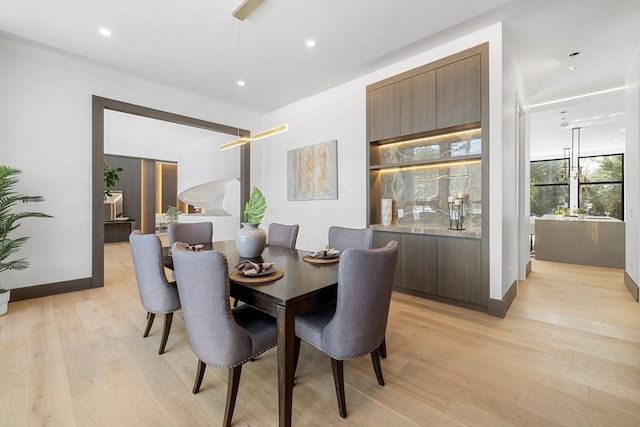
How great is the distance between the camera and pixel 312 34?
3055mm

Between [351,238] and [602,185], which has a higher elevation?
[602,185]

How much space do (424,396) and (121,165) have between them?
31.5 feet

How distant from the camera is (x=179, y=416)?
1506mm

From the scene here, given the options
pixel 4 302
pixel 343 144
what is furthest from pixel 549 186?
pixel 4 302

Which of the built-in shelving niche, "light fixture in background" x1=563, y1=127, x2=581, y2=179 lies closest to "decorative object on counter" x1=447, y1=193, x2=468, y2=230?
the built-in shelving niche

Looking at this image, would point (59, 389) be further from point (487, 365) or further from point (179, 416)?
point (487, 365)

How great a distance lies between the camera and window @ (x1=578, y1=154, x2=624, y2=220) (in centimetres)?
766

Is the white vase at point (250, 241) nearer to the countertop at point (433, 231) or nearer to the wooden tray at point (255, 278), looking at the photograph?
the wooden tray at point (255, 278)

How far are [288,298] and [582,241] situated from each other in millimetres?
6282

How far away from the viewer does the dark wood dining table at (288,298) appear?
52.0 inches

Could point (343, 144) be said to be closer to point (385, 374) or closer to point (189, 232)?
point (189, 232)

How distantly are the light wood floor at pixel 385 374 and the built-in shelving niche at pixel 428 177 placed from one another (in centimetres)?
128

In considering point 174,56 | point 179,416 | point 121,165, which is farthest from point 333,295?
point 121,165

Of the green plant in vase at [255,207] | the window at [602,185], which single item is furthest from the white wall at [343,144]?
the window at [602,185]
